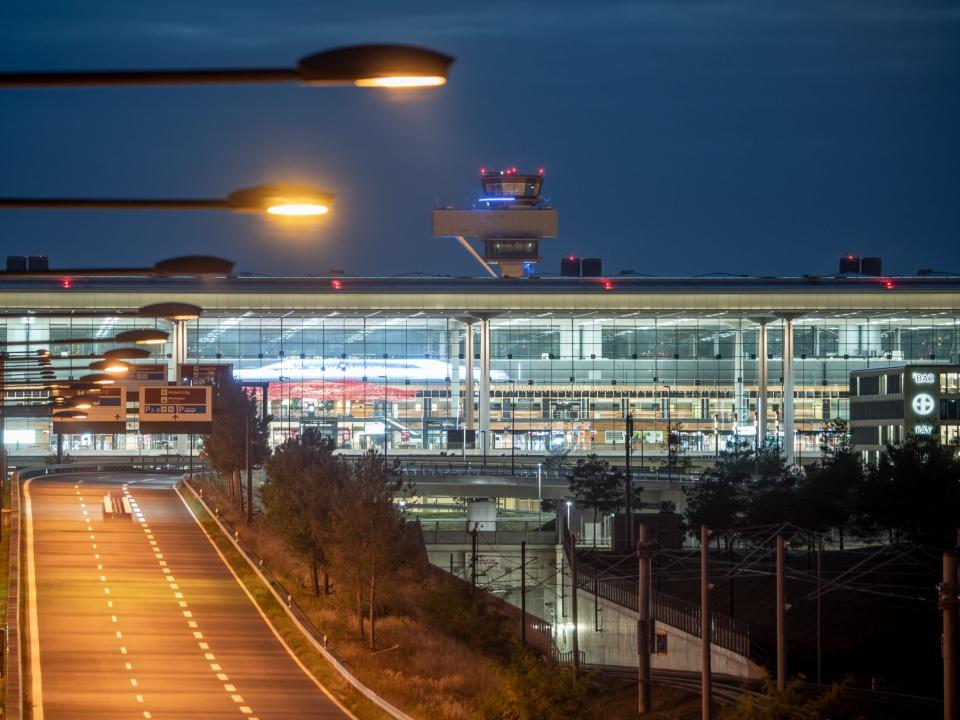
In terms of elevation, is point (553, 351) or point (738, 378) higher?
point (553, 351)

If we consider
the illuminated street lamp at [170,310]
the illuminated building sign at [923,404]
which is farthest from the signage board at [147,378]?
the illuminated street lamp at [170,310]

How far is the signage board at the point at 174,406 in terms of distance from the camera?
202 ft

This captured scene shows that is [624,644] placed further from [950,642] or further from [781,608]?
[950,642]

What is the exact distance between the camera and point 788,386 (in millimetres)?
99938

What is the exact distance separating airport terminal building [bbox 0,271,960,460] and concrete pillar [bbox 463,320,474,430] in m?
→ 0.11

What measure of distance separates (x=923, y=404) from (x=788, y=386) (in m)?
11.9

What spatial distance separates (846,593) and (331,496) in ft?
61.3

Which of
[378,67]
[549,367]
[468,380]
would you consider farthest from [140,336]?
[549,367]

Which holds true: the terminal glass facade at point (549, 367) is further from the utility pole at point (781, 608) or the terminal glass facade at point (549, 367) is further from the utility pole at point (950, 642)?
the utility pole at point (950, 642)

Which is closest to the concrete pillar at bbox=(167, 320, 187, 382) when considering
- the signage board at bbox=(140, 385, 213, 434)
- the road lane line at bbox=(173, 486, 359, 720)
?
the road lane line at bbox=(173, 486, 359, 720)

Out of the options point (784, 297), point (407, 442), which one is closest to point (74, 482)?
point (407, 442)

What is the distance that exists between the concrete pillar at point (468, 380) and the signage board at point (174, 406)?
38786 millimetres

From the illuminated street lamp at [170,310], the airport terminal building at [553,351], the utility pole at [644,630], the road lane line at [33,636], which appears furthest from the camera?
the airport terminal building at [553,351]

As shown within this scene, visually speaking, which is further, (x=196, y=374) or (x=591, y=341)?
(x=591, y=341)
